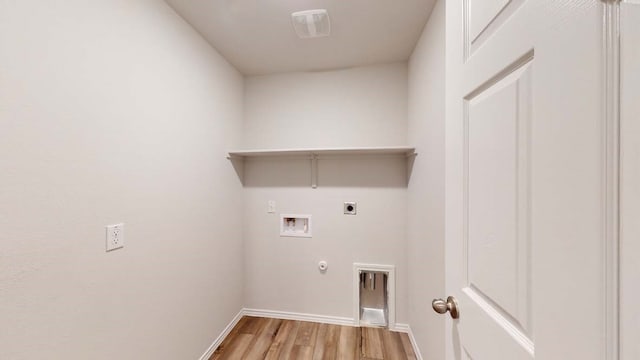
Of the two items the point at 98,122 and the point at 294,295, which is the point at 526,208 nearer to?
the point at 98,122

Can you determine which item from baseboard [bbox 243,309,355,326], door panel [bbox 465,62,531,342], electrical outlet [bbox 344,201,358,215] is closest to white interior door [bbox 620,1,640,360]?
door panel [bbox 465,62,531,342]

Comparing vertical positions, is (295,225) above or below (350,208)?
below

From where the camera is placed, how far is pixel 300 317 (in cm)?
240

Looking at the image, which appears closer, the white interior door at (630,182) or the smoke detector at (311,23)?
the white interior door at (630,182)

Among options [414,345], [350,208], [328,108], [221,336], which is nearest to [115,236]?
[221,336]

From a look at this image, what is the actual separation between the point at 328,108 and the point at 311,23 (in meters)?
0.82

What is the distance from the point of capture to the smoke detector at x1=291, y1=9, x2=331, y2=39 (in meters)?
1.59

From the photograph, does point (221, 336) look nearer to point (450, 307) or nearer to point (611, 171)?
point (450, 307)

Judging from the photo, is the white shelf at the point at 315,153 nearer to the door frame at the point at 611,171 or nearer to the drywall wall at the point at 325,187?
the drywall wall at the point at 325,187

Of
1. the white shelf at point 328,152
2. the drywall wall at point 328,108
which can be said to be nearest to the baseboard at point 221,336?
the white shelf at point 328,152

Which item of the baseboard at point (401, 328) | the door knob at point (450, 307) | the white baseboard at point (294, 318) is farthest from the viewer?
the baseboard at point (401, 328)

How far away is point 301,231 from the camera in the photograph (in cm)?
243

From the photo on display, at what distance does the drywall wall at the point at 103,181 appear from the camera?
33.7 inches

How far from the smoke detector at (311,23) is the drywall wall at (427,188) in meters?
0.67
